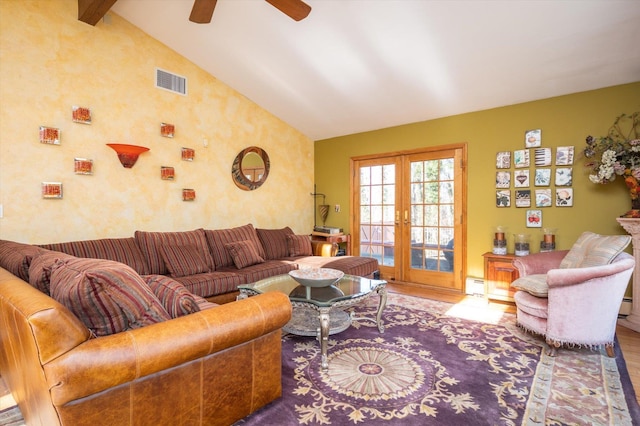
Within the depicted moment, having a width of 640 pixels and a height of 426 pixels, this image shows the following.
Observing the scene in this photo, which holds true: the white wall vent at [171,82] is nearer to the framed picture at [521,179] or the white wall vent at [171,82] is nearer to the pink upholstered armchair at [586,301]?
the framed picture at [521,179]

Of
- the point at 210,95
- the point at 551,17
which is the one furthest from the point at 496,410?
the point at 210,95

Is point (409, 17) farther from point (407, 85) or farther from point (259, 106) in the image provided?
point (259, 106)

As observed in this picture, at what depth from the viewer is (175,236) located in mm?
3686

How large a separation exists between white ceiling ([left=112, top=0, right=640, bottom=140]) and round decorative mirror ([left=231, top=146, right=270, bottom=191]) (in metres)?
0.85

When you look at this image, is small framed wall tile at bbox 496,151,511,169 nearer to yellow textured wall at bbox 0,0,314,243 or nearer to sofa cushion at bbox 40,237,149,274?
yellow textured wall at bbox 0,0,314,243

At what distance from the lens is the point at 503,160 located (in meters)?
4.23

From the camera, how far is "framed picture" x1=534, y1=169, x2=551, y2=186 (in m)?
3.92

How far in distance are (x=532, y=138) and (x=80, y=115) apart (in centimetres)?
501

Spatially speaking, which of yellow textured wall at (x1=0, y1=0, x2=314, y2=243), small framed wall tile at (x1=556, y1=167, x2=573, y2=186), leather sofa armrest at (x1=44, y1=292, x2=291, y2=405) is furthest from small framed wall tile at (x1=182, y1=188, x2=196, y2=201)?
small framed wall tile at (x1=556, y1=167, x2=573, y2=186)

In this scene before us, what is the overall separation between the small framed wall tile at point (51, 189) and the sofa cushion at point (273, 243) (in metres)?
2.25

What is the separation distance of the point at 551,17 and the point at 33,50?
463cm

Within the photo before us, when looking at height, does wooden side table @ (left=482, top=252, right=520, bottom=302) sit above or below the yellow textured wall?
below

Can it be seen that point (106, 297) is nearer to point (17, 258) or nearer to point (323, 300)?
point (17, 258)

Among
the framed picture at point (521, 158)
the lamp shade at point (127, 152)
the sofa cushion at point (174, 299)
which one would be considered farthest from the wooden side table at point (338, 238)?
the sofa cushion at point (174, 299)
